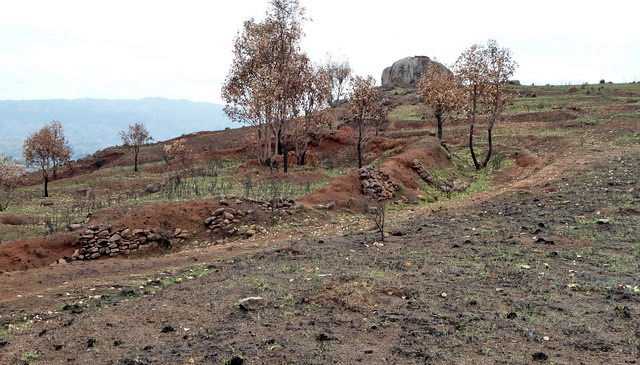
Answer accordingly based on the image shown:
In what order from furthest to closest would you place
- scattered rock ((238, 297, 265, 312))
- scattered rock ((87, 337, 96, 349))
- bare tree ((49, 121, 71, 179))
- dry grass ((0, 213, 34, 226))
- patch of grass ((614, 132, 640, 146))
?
bare tree ((49, 121, 71, 179)), patch of grass ((614, 132, 640, 146)), dry grass ((0, 213, 34, 226)), scattered rock ((238, 297, 265, 312)), scattered rock ((87, 337, 96, 349))

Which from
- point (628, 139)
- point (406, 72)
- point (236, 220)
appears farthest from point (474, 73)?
point (406, 72)

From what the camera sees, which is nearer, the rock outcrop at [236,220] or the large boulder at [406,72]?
the rock outcrop at [236,220]

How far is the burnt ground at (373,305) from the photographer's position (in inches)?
291

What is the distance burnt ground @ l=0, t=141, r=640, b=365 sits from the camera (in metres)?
7.39

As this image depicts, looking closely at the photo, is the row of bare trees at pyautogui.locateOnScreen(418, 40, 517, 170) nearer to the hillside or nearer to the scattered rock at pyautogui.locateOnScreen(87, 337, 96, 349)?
the hillside

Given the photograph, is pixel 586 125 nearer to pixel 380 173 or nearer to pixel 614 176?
pixel 614 176

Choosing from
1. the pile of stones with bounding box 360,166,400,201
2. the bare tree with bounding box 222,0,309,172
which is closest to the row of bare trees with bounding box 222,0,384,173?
the bare tree with bounding box 222,0,309,172

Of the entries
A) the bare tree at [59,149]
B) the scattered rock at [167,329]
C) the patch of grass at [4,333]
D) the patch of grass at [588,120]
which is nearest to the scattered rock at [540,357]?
the scattered rock at [167,329]

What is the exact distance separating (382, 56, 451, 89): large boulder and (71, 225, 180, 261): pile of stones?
69631 millimetres

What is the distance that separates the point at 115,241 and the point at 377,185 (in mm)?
11292

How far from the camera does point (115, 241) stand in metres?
18.0

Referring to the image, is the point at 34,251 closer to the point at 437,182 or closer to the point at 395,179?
the point at 395,179

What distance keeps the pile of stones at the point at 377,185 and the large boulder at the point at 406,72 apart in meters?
61.1

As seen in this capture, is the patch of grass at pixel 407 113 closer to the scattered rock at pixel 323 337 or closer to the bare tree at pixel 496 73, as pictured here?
the bare tree at pixel 496 73
